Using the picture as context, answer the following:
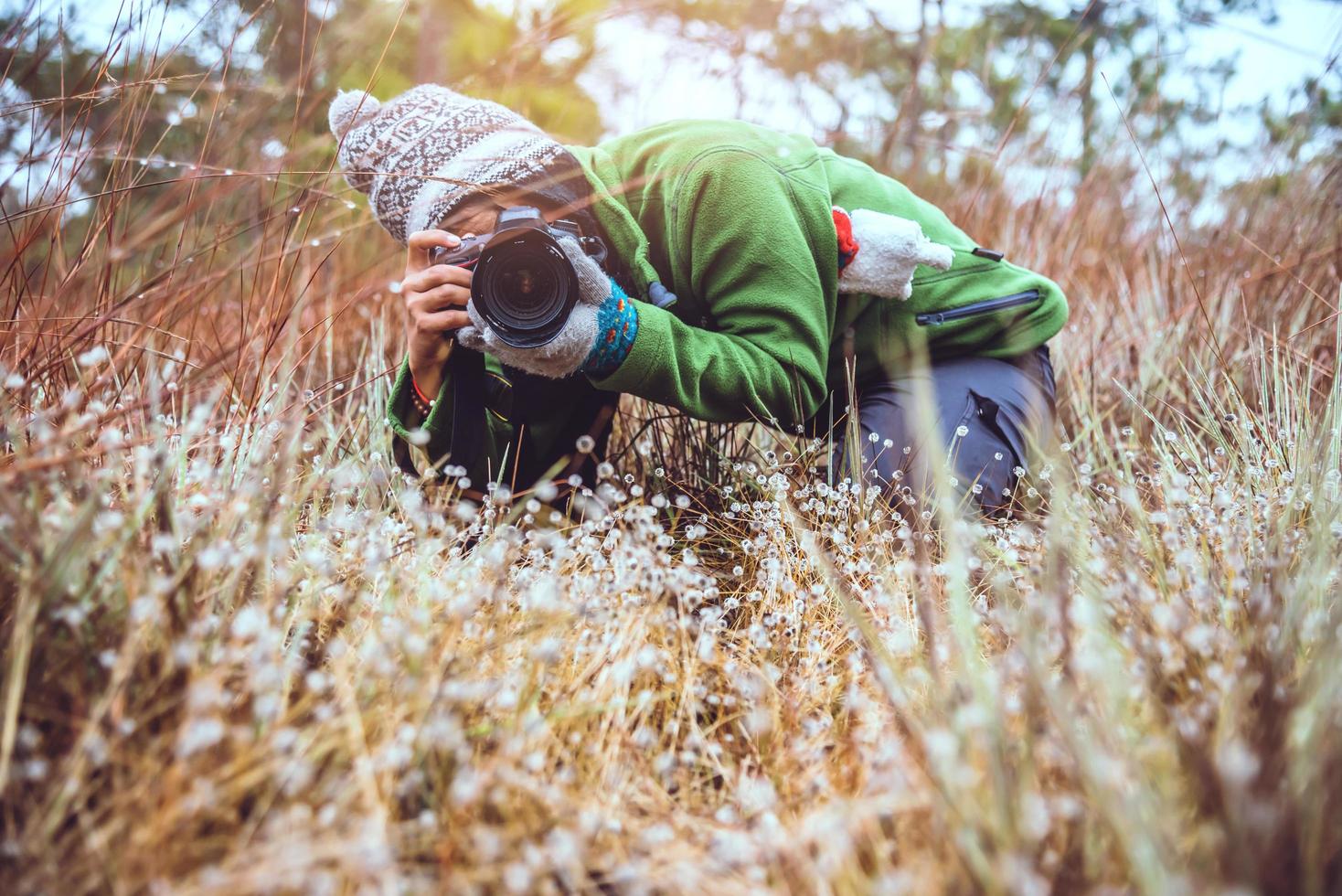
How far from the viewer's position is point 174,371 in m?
1.77

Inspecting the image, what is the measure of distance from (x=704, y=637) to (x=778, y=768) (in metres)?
0.19

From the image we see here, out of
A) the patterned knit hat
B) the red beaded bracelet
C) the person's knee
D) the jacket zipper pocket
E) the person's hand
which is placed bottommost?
the person's knee

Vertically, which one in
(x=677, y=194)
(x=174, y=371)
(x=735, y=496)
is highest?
(x=677, y=194)

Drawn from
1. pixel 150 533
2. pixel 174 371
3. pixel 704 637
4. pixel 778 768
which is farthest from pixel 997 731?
pixel 174 371

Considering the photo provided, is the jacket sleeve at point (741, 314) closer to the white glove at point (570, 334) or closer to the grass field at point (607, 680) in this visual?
the white glove at point (570, 334)

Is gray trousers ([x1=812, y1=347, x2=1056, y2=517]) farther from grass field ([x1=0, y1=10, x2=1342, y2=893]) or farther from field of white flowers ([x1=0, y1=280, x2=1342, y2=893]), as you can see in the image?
field of white flowers ([x1=0, y1=280, x2=1342, y2=893])

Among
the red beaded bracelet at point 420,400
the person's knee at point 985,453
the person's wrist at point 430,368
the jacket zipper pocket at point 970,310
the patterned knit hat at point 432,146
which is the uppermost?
the patterned knit hat at point 432,146

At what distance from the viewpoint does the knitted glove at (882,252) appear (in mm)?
1726

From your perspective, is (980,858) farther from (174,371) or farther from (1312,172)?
(1312,172)

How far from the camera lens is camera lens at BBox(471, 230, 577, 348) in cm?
146

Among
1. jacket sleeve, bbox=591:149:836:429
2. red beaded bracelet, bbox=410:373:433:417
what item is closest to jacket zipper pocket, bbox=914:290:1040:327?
jacket sleeve, bbox=591:149:836:429

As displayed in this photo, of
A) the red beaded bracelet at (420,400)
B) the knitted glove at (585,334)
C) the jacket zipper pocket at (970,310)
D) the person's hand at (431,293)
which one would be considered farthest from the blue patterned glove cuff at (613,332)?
the jacket zipper pocket at (970,310)

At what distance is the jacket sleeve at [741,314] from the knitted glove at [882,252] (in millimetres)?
59

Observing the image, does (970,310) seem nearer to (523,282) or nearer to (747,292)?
(747,292)
